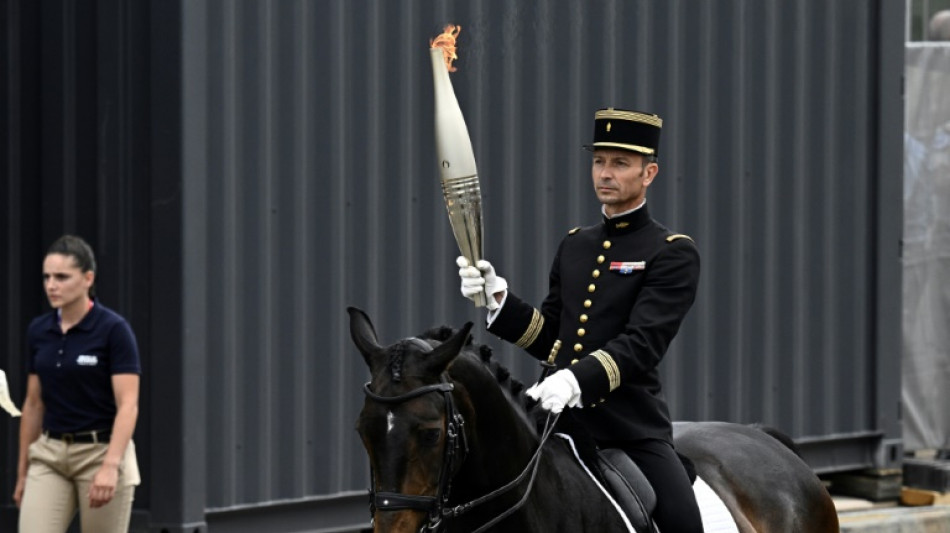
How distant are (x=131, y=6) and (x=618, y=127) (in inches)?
140

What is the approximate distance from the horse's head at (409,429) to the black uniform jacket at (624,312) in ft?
2.70

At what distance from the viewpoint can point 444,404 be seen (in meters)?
4.60

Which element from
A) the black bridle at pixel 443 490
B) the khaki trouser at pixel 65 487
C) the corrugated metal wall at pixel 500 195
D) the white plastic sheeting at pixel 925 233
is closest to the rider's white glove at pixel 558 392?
the black bridle at pixel 443 490

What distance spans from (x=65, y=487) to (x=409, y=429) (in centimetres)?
330

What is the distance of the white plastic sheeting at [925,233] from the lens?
480 inches

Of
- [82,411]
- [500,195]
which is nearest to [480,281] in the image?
[82,411]

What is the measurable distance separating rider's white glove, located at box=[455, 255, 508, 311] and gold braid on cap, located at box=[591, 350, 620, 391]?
35 cm

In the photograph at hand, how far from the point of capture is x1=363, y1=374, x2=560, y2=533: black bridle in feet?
14.6

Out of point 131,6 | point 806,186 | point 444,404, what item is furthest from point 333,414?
point 444,404

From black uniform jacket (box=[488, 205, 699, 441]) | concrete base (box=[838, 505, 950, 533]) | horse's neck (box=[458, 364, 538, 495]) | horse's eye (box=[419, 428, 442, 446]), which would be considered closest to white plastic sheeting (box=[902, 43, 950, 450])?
concrete base (box=[838, 505, 950, 533])

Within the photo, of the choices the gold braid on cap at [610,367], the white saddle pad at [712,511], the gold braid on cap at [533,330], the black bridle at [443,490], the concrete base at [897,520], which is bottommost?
the concrete base at [897,520]

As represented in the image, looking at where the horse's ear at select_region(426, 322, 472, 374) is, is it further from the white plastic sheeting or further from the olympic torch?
the white plastic sheeting

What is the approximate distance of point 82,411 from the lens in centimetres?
737

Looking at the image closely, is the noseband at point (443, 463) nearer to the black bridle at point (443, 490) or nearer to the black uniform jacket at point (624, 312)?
the black bridle at point (443, 490)
